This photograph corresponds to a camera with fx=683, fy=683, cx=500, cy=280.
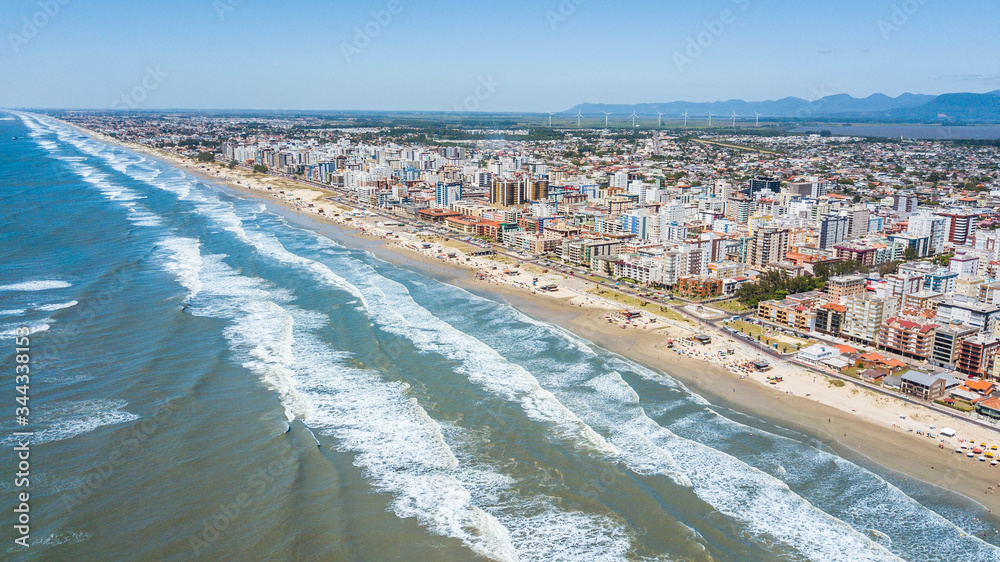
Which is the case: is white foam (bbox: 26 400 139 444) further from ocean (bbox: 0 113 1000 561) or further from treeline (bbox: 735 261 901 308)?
treeline (bbox: 735 261 901 308)

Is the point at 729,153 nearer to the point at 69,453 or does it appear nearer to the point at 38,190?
the point at 38,190

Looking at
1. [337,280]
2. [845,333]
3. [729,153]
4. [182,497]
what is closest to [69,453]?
[182,497]

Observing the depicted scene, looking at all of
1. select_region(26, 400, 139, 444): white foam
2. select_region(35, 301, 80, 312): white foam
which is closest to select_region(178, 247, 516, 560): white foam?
select_region(26, 400, 139, 444): white foam

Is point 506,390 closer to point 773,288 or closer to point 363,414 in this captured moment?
point 363,414

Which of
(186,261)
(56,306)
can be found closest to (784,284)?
(186,261)

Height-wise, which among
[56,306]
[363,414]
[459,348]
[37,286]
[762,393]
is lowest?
[762,393]

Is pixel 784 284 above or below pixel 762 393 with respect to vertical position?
above
